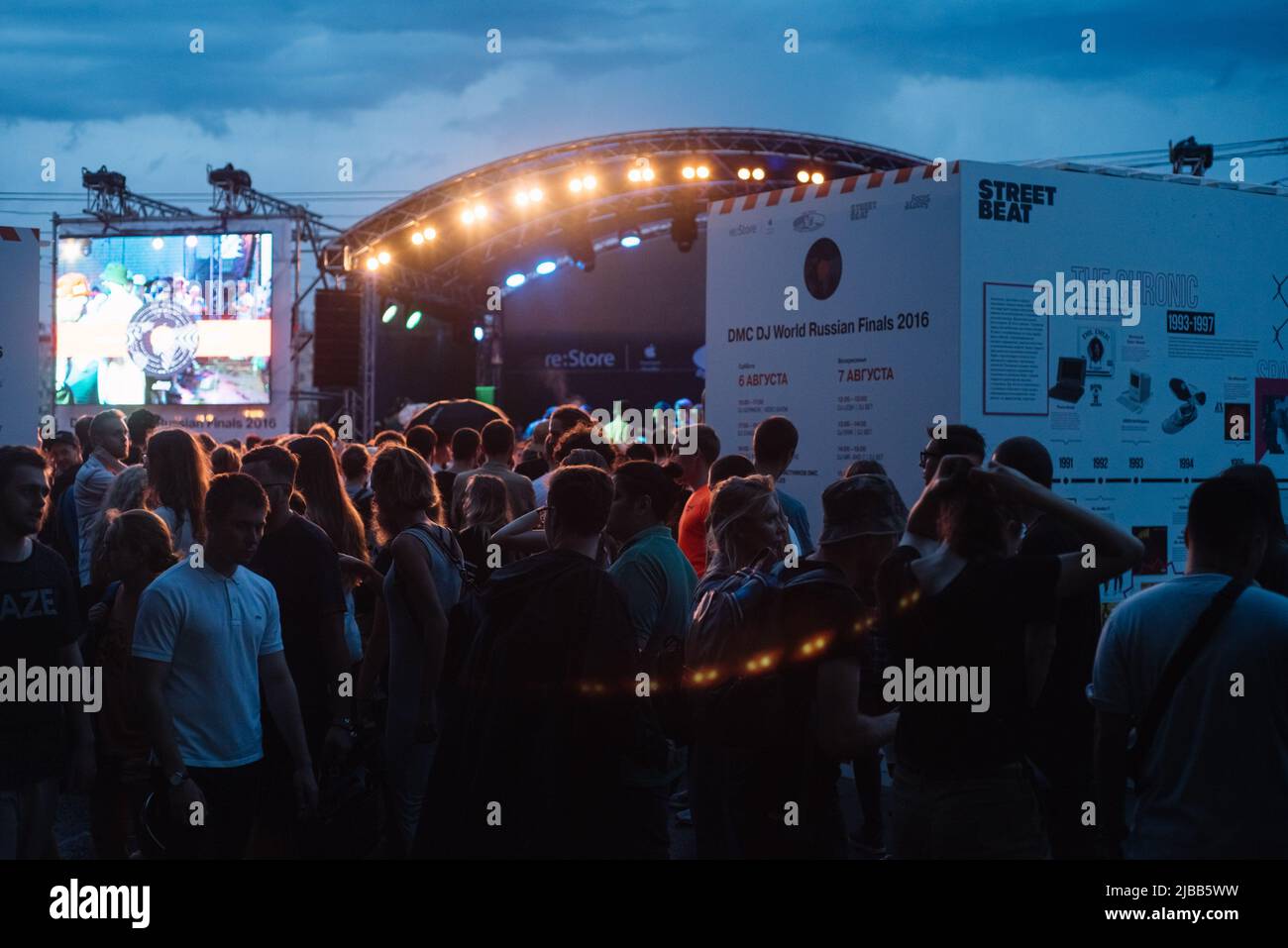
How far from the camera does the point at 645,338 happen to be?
3181cm

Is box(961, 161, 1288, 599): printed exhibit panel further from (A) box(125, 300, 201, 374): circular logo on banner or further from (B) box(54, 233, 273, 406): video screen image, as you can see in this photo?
(A) box(125, 300, 201, 374): circular logo on banner

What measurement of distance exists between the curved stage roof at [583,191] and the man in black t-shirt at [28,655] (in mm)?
19416

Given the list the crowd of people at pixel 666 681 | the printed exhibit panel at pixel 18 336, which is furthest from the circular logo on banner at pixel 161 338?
the crowd of people at pixel 666 681

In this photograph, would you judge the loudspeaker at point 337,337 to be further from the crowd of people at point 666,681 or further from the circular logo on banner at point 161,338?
the crowd of people at point 666,681

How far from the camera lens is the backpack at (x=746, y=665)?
3607 mm

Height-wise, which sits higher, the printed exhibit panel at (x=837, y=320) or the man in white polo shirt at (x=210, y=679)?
the printed exhibit panel at (x=837, y=320)

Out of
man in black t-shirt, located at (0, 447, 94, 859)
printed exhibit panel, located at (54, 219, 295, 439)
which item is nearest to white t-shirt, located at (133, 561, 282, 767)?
man in black t-shirt, located at (0, 447, 94, 859)

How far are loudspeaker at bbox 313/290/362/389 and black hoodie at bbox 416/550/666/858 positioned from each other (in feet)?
71.5

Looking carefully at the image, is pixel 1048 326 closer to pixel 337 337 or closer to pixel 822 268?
pixel 822 268

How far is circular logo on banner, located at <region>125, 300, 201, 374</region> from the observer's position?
23984 millimetres

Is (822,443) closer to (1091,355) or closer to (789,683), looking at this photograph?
(1091,355)
